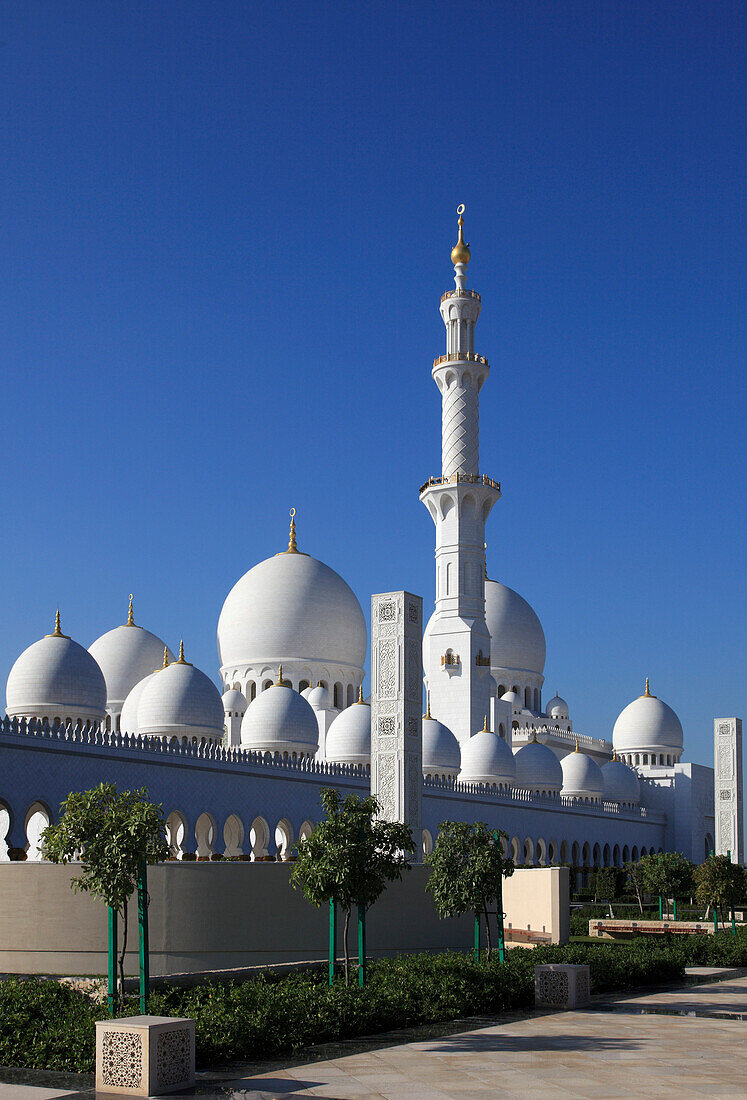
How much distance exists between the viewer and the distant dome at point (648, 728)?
59.3 meters

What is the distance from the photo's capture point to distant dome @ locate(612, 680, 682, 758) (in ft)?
194

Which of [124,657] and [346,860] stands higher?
[124,657]

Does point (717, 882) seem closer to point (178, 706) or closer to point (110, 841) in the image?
point (178, 706)

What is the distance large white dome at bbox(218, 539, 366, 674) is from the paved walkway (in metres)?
33.2

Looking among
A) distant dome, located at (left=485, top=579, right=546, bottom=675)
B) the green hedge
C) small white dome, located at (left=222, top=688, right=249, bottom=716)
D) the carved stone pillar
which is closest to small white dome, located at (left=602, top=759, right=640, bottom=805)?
distant dome, located at (left=485, top=579, right=546, bottom=675)

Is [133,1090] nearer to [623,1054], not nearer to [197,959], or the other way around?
[623,1054]

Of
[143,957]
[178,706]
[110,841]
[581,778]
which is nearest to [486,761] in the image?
[581,778]

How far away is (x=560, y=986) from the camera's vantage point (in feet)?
44.0

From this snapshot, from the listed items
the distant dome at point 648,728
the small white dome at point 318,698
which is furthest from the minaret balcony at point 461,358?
the distant dome at point 648,728

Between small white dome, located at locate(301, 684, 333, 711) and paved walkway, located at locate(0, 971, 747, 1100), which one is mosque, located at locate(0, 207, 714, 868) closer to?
small white dome, located at locate(301, 684, 333, 711)

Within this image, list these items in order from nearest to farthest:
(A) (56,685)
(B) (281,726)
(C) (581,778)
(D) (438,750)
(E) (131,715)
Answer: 1. (A) (56,685)
2. (B) (281,726)
3. (E) (131,715)
4. (D) (438,750)
5. (C) (581,778)

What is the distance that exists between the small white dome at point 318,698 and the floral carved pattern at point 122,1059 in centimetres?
3563

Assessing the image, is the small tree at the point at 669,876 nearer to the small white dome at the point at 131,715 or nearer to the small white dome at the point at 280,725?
the small white dome at the point at 280,725

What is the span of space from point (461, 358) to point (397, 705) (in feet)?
75.7
